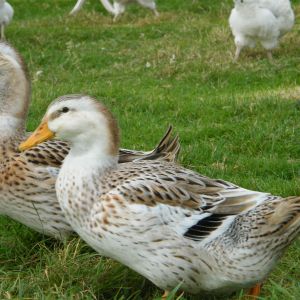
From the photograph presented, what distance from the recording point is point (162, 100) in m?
9.96

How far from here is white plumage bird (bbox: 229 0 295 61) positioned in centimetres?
1296

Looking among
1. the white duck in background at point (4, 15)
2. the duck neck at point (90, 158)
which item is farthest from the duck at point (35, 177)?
the white duck in background at point (4, 15)

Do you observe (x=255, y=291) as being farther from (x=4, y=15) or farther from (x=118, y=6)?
(x=118, y=6)

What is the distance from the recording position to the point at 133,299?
16.9 ft

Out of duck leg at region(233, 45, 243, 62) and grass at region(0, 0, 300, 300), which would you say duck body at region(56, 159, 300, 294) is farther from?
duck leg at region(233, 45, 243, 62)

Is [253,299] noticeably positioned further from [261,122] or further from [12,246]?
[261,122]

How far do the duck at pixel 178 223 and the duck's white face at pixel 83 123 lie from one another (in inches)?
0.7

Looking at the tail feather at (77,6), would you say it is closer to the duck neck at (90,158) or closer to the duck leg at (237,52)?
the duck leg at (237,52)

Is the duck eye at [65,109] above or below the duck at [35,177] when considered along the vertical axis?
above

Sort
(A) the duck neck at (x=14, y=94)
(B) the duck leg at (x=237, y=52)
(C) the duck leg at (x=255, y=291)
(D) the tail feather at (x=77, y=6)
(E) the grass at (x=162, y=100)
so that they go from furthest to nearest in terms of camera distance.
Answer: (D) the tail feather at (x=77, y=6)
(B) the duck leg at (x=237, y=52)
(A) the duck neck at (x=14, y=94)
(E) the grass at (x=162, y=100)
(C) the duck leg at (x=255, y=291)

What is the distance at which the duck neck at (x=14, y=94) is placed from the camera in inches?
239

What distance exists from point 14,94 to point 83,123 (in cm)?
136

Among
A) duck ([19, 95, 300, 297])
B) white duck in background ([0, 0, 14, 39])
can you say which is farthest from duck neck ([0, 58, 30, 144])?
white duck in background ([0, 0, 14, 39])

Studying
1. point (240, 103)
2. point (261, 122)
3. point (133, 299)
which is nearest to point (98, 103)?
point (133, 299)
